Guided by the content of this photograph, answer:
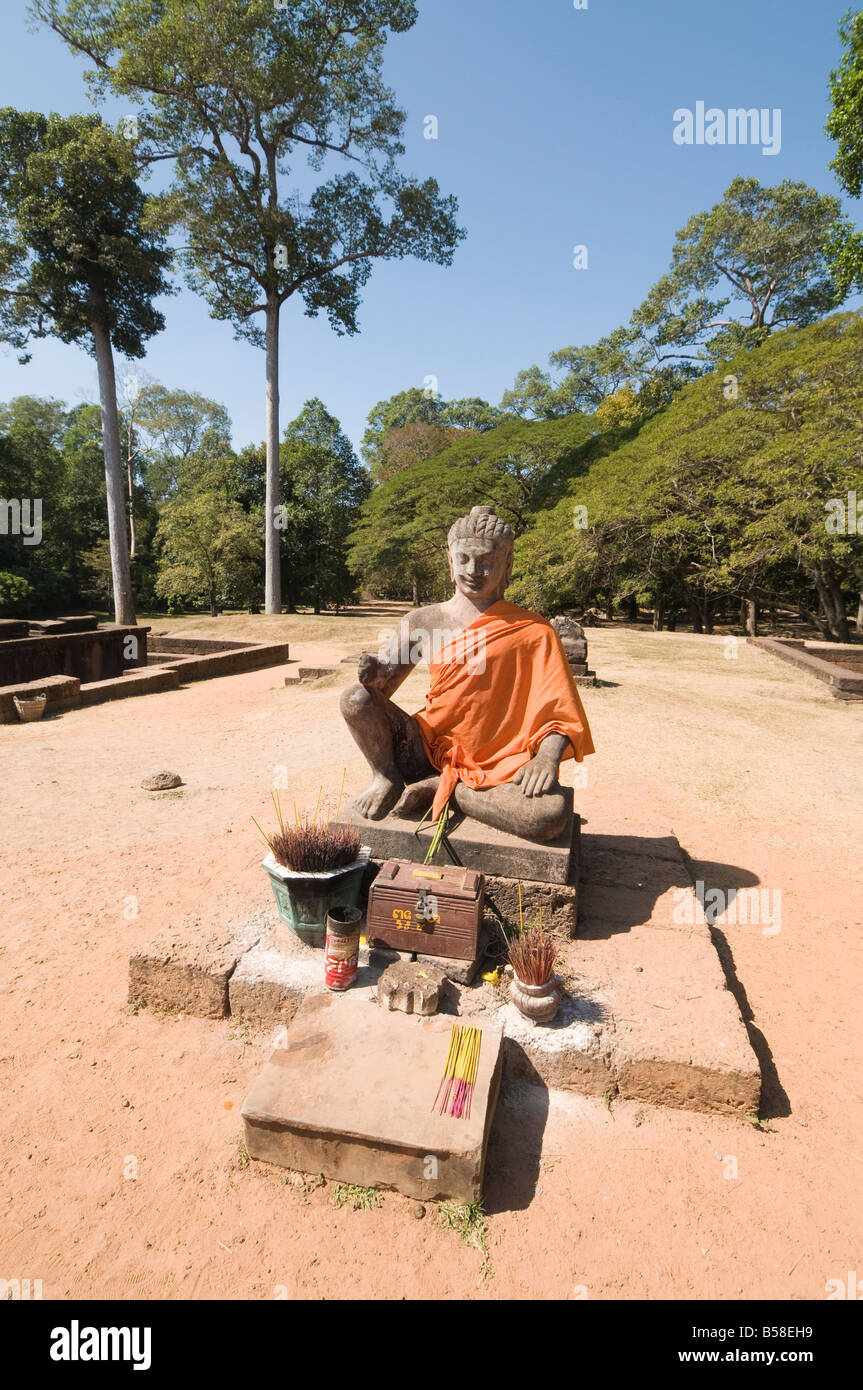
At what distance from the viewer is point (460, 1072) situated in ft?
6.93

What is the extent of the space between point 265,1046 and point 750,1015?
2.03m

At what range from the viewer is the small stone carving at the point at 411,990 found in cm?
241

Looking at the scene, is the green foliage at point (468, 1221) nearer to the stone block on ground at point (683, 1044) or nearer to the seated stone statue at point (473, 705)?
the stone block on ground at point (683, 1044)

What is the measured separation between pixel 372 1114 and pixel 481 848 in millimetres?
1128

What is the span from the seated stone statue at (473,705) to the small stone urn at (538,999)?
64cm

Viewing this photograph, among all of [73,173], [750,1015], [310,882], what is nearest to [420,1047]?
[310,882]

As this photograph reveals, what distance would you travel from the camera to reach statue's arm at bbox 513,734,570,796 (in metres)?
2.80

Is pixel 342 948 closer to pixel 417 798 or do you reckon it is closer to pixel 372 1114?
pixel 372 1114

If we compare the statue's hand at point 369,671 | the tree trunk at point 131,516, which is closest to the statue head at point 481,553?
the statue's hand at point 369,671

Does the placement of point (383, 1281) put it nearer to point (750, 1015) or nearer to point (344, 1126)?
point (344, 1126)

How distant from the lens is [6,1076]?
7.74ft

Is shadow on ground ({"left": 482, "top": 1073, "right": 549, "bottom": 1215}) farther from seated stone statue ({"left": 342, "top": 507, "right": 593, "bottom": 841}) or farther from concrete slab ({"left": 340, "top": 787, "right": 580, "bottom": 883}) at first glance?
seated stone statue ({"left": 342, "top": 507, "right": 593, "bottom": 841})

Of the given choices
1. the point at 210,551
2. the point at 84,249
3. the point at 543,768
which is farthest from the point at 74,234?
the point at 543,768

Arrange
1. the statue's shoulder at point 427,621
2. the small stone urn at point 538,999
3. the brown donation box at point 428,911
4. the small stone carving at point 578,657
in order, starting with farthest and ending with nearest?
the small stone carving at point 578,657
the statue's shoulder at point 427,621
the brown donation box at point 428,911
the small stone urn at point 538,999
